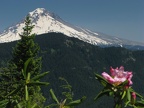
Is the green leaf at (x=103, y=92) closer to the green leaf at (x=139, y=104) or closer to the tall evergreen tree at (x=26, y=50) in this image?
the green leaf at (x=139, y=104)

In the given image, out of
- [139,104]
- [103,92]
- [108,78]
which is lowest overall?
[139,104]

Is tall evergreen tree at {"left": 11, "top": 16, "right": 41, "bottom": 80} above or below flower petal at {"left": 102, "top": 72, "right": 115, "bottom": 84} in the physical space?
above

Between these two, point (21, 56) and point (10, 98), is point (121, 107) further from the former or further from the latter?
point (21, 56)

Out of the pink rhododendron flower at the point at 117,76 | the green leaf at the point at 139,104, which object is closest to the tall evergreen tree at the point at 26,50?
the pink rhododendron flower at the point at 117,76

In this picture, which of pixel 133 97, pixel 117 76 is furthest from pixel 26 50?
pixel 133 97

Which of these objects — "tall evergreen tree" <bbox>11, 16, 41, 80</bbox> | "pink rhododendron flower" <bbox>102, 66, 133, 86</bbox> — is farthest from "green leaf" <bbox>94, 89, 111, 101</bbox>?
"tall evergreen tree" <bbox>11, 16, 41, 80</bbox>

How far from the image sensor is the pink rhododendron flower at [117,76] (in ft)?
11.1

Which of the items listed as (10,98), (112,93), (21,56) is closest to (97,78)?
(112,93)

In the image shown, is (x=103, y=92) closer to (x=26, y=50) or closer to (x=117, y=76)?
(x=117, y=76)

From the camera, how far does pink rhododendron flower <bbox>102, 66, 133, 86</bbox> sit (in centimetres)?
340

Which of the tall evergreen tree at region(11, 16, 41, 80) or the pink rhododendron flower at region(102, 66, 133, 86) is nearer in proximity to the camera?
the pink rhododendron flower at region(102, 66, 133, 86)

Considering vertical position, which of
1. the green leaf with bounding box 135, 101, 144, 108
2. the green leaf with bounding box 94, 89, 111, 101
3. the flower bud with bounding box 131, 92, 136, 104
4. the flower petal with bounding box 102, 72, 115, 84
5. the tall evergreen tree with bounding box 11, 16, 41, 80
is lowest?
the green leaf with bounding box 135, 101, 144, 108

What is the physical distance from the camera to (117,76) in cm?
350

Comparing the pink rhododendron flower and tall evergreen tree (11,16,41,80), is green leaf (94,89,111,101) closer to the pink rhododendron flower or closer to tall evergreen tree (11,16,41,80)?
the pink rhododendron flower
